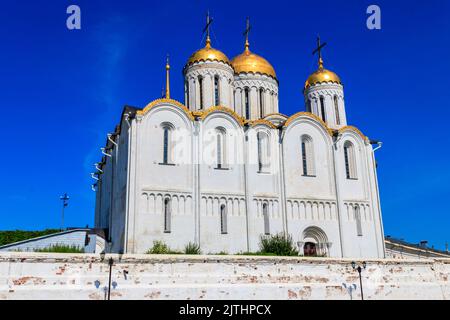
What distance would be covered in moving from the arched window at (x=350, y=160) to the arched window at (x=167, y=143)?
11771 mm

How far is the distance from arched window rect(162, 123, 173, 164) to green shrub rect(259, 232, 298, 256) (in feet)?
22.6

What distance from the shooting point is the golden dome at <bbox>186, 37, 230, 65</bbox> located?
3338 centimetres

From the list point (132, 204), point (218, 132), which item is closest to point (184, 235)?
point (132, 204)

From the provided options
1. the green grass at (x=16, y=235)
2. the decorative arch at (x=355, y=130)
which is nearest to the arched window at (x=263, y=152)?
the decorative arch at (x=355, y=130)

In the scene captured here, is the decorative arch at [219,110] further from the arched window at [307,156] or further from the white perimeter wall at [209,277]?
the white perimeter wall at [209,277]

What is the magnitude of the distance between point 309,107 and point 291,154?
736cm

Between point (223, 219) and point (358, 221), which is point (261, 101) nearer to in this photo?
point (358, 221)

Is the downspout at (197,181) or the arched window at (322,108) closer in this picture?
the downspout at (197,181)

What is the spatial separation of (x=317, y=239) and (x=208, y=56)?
13.6 meters

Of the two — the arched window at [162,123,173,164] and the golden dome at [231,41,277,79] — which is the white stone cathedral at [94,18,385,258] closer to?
the arched window at [162,123,173,164]

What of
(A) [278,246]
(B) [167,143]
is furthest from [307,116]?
(A) [278,246]

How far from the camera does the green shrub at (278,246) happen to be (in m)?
26.1

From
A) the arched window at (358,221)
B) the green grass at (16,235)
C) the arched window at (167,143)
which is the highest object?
the arched window at (167,143)

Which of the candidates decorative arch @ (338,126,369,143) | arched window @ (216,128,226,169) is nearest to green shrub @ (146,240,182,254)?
arched window @ (216,128,226,169)
